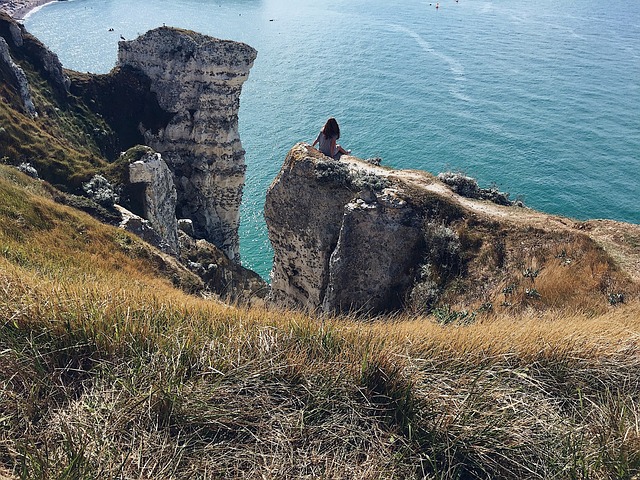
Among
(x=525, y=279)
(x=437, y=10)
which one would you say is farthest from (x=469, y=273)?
(x=437, y=10)

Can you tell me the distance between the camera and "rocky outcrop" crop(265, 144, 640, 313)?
1570cm

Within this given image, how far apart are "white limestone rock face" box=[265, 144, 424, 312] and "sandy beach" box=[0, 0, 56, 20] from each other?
137m

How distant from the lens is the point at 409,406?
5.59 metres

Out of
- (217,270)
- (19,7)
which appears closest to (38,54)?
(217,270)

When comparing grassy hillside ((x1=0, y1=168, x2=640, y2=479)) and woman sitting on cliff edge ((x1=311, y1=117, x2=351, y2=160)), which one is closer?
grassy hillside ((x1=0, y1=168, x2=640, y2=479))

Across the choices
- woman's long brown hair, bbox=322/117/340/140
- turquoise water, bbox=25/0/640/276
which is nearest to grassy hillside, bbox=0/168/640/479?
woman's long brown hair, bbox=322/117/340/140

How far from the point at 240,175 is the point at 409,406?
145ft

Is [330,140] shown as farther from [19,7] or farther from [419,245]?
[19,7]

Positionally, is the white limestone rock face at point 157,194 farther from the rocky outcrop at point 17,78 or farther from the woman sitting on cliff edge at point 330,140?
the woman sitting on cliff edge at point 330,140

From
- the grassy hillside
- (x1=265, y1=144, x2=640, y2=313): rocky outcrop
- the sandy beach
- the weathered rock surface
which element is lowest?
the weathered rock surface

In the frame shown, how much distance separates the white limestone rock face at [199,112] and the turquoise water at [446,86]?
987 cm

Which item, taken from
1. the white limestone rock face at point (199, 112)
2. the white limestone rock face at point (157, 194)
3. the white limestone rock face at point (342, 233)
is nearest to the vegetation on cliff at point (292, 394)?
the white limestone rock face at point (342, 233)

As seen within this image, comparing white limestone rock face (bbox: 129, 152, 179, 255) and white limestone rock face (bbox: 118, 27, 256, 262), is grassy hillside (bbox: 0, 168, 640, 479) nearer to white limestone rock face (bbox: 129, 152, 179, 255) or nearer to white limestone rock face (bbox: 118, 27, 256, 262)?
white limestone rock face (bbox: 129, 152, 179, 255)

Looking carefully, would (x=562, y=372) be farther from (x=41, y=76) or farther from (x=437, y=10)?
(x=437, y=10)
